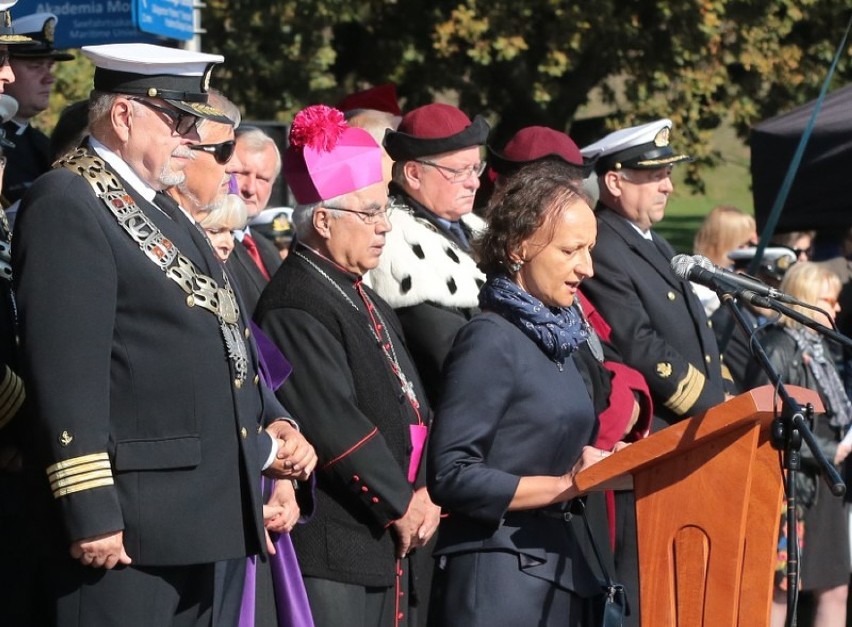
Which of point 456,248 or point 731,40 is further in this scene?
point 731,40

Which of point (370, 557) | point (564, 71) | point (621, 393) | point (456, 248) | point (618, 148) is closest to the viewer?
point (370, 557)

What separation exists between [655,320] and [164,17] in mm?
4607

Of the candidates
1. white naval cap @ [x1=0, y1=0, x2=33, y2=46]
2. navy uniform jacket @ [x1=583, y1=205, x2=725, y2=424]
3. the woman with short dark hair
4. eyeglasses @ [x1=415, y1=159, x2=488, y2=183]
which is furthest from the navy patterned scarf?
navy uniform jacket @ [x1=583, y1=205, x2=725, y2=424]

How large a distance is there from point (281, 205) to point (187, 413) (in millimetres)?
6891

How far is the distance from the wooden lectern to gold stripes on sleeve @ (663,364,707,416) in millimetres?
2201

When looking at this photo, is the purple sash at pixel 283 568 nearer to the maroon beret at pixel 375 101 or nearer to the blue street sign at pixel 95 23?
the maroon beret at pixel 375 101

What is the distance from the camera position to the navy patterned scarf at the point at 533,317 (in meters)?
3.98

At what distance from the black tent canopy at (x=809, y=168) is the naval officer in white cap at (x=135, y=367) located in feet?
15.0

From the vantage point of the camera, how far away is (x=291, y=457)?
13.5 ft

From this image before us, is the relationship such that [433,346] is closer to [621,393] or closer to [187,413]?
[621,393]

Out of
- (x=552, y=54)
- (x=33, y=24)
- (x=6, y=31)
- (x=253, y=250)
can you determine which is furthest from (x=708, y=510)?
(x=552, y=54)

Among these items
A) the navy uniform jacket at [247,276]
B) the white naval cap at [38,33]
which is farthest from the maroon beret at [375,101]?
the white naval cap at [38,33]

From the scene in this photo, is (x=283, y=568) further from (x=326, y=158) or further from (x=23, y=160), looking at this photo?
(x=23, y=160)

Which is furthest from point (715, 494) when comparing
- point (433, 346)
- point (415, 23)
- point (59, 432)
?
point (415, 23)
